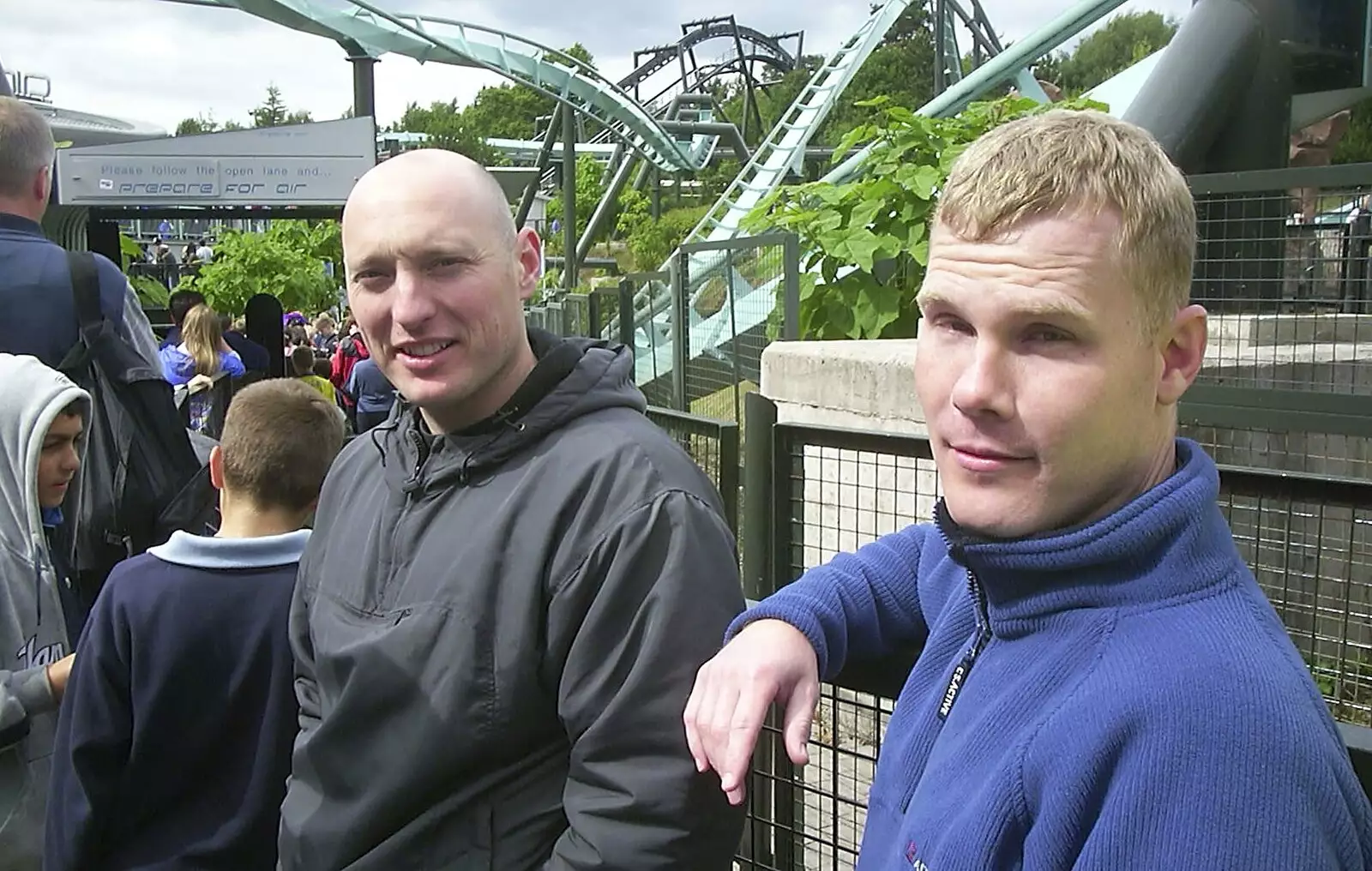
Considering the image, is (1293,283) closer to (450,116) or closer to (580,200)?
(580,200)

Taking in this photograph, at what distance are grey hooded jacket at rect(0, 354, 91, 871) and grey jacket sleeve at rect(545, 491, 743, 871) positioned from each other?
1410 millimetres

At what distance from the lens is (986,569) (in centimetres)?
106

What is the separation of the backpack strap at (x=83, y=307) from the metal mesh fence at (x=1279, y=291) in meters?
3.60

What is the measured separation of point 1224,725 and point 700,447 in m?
2.39

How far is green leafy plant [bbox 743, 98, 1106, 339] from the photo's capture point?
220 inches

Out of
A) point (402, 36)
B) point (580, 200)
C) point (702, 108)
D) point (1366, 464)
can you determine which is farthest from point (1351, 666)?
point (580, 200)

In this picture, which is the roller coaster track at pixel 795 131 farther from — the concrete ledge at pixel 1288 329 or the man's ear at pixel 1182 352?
the man's ear at pixel 1182 352

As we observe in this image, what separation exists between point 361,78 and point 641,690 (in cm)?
2150

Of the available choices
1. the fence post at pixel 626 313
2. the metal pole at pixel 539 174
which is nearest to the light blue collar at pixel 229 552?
the fence post at pixel 626 313

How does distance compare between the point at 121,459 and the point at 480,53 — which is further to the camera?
the point at 480,53

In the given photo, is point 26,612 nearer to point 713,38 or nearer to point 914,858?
point 914,858

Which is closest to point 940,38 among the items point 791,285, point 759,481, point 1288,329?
point 791,285

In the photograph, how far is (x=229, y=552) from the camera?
2.12m

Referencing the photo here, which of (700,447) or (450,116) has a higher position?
(450,116)
